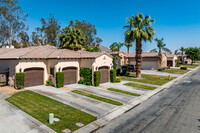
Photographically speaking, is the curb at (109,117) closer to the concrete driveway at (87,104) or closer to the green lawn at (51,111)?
the green lawn at (51,111)

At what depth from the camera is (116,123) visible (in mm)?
8414

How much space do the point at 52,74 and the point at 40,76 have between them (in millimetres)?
1617

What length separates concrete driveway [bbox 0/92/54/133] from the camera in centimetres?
729

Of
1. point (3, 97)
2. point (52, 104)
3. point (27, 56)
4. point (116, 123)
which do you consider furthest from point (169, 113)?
point (27, 56)

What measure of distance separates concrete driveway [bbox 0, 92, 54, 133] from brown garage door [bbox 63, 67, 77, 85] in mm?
8853

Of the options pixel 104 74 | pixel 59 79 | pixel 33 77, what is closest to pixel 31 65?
pixel 33 77

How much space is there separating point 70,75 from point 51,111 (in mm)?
9746

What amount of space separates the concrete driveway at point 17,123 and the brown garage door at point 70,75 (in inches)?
349

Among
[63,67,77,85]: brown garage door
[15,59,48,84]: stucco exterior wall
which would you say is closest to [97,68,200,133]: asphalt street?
[63,67,77,85]: brown garage door

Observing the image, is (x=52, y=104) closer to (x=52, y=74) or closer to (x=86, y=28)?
(x=52, y=74)

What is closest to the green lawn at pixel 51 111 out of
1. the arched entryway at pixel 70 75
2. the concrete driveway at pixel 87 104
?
the concrete driveway at pixel 87 104

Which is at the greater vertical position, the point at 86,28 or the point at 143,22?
the point at 86,28

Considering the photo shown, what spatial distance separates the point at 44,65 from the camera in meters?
18.3

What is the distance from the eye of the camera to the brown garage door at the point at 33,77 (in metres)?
16.8
